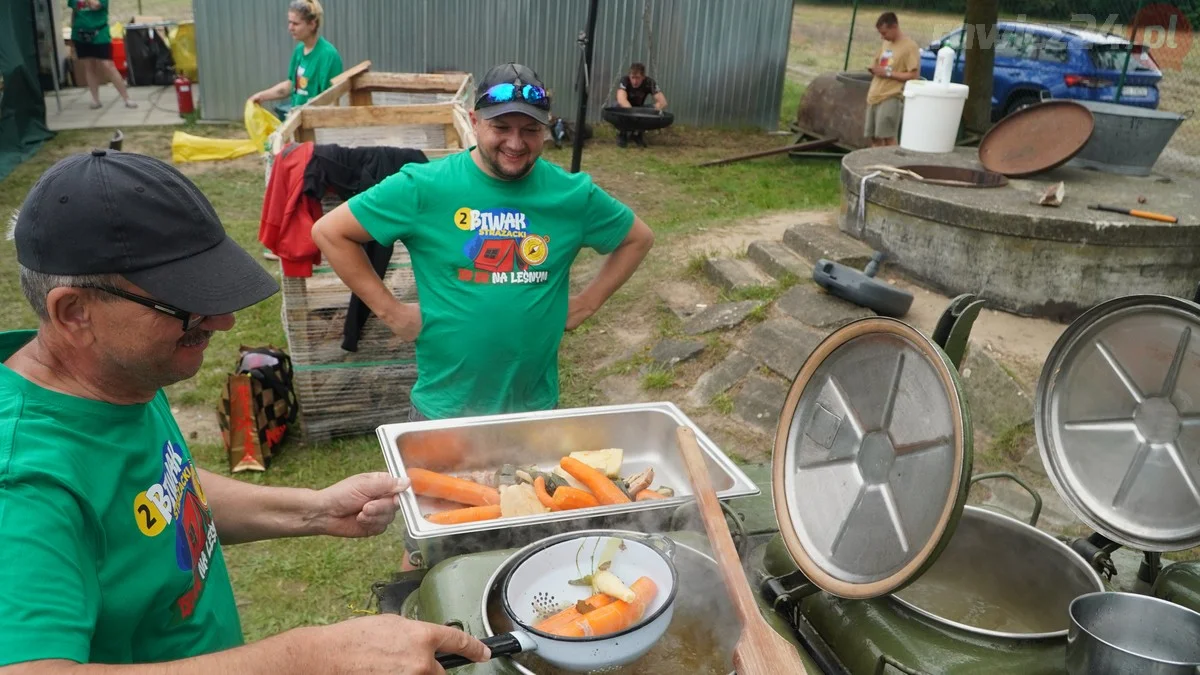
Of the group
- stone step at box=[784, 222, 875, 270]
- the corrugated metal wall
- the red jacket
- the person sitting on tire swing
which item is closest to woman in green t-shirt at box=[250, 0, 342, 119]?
the red jacket

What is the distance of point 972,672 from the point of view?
1.67m

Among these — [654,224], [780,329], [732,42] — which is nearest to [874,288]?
[780,329]

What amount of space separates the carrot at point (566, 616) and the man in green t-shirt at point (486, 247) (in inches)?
64.9

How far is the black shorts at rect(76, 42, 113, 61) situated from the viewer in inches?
517

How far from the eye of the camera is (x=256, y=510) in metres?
2.13

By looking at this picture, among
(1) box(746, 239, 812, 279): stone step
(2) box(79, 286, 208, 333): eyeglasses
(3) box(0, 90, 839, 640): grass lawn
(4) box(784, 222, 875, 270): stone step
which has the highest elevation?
(2) box(79, 286, 208, 333): eyeglasses

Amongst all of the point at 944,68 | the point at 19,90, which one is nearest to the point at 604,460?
the point at 944,68

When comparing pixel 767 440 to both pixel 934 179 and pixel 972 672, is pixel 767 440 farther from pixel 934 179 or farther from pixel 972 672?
pixel 972 672

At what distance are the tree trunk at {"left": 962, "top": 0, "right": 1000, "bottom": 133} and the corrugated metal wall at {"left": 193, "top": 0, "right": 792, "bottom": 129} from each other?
378 cm

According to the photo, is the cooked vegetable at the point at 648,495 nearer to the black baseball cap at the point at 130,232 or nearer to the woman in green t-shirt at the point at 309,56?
the black baseball cap at the point at 130,232

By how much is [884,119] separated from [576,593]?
10536 mm

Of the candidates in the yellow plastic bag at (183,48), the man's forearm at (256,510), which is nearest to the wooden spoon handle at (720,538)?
the man's forearm at (256,510)

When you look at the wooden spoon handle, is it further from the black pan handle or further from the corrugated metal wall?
the corrugated metal wall

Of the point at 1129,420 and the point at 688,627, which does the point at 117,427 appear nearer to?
the point at 688,627
